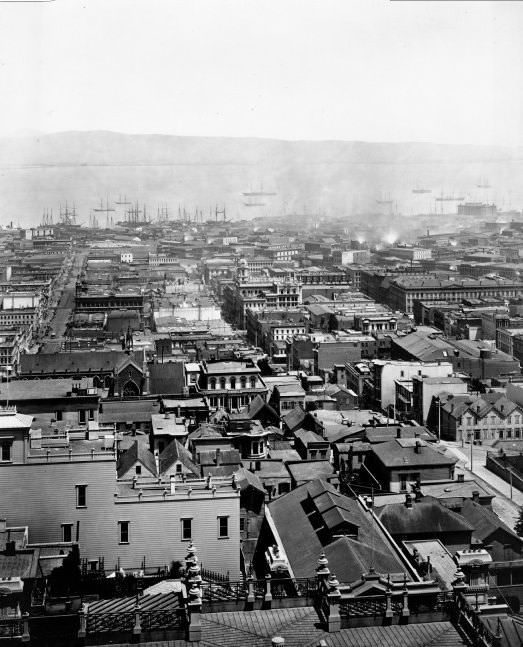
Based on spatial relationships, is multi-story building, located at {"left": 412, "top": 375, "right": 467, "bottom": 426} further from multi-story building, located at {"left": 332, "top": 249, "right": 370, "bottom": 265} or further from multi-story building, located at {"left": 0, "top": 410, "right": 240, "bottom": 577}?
multi-story building, located at {"left": 332, "top": 249, "right": 370, "bottom": 265}

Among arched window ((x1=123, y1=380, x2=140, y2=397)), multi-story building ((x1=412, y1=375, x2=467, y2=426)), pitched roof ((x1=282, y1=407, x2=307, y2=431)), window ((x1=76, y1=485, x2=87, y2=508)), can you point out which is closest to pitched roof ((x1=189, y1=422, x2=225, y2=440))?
pitched roof ((x1=282, y1=407, x2=307, y2=431))

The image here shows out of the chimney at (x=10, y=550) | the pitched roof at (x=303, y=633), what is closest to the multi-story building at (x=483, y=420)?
the chimney at (x=10, y=550)

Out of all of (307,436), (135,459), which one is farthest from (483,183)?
(135,459)

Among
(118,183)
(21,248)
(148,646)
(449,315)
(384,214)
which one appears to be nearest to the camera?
(148,646)

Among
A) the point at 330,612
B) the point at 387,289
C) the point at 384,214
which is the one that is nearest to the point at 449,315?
Result: the point at 387,289

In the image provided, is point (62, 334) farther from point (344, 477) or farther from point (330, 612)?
point (330, 612)

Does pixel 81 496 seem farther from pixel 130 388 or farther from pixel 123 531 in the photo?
pixel 130 388
